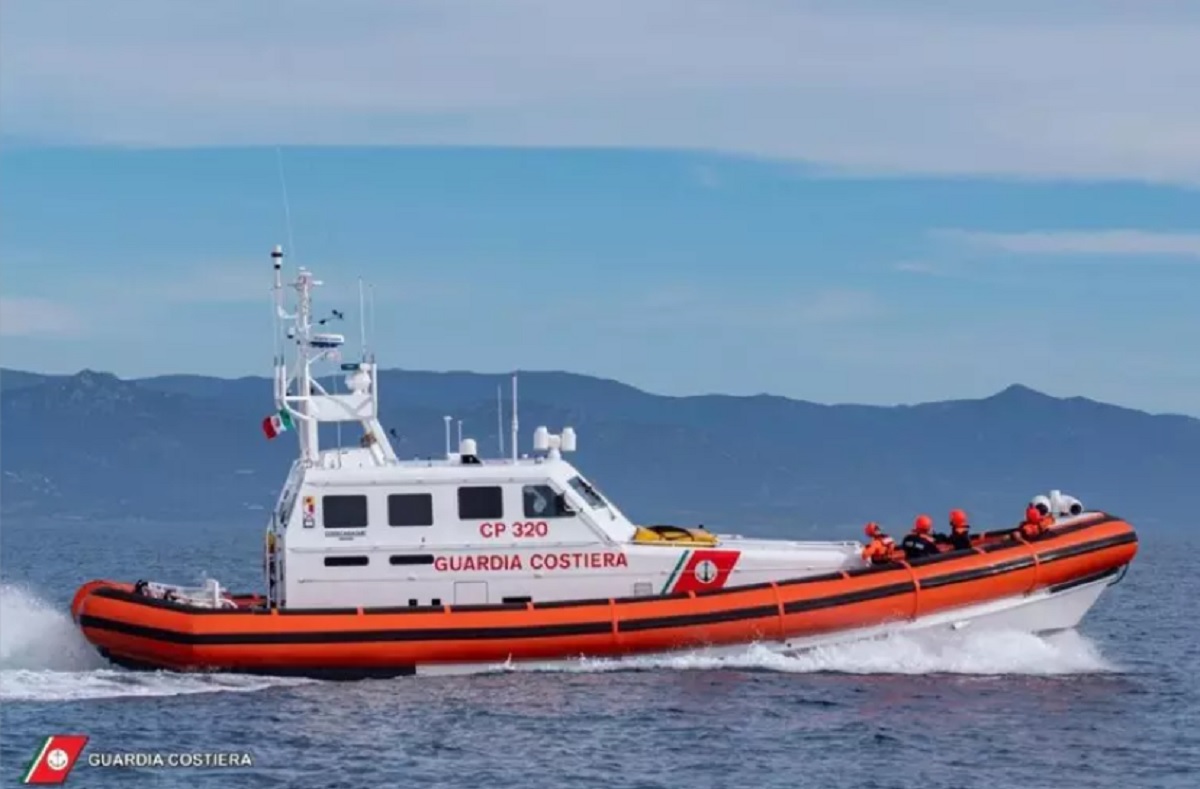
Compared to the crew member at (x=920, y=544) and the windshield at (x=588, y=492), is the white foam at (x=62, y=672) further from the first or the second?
the crew member at (x=920, y=544)

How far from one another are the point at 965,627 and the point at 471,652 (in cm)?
603

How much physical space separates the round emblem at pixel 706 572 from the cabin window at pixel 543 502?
1.68 meters

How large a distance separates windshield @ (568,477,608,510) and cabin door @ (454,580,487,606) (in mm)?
1626

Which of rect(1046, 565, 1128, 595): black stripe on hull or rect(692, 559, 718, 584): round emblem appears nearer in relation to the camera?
rect(692, 559, 718, 584): round emblem

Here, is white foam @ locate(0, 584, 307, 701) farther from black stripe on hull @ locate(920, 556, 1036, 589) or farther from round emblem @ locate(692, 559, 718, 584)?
black stripe on hull @ locate(920, 556, 1036, 589)

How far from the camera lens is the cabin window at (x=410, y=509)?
83.1 feet

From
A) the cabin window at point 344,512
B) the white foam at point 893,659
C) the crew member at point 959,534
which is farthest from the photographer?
the crew member at point 959,534

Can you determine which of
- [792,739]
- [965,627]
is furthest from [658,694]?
[965,627]

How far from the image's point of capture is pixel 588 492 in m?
26.0

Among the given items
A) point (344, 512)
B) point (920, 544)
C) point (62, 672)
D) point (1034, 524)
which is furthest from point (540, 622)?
point (1034, 524)

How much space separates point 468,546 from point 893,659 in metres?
5.36

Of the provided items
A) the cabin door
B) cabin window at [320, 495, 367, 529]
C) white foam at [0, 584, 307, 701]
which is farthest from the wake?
cabin window at [320, 495, 367, 529]

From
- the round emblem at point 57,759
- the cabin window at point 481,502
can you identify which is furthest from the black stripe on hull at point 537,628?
the round emblem at point 57,759

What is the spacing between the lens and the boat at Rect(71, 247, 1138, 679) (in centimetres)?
2486
